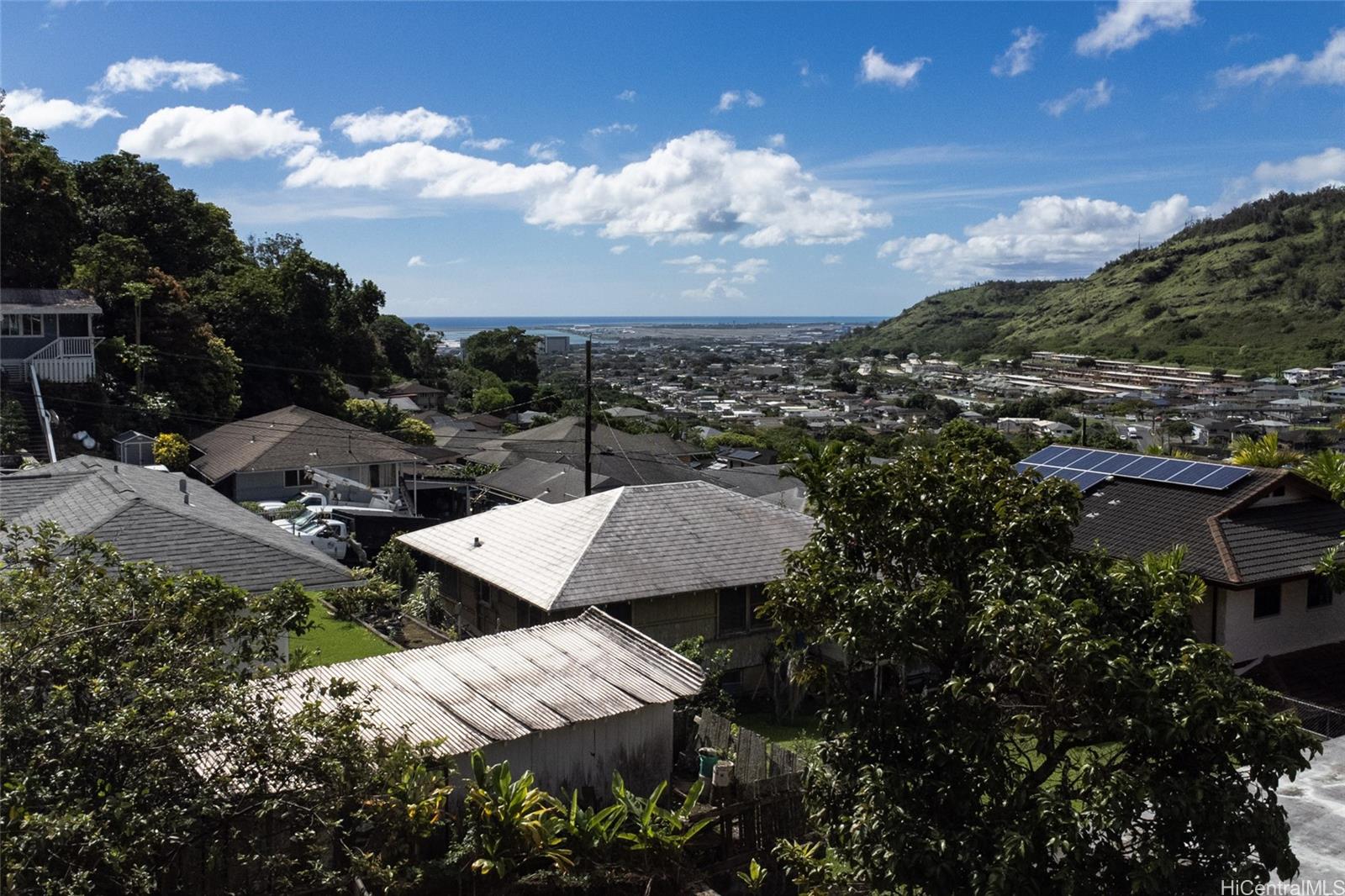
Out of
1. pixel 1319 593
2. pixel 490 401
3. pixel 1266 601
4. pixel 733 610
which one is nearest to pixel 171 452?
pixel 733 610

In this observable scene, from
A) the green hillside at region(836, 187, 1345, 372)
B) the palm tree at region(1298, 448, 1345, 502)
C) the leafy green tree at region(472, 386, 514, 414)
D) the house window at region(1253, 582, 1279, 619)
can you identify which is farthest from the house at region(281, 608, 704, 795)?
the green hillside at region(836, 187, 1345, 372)

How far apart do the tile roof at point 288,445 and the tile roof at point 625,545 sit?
17.1 m

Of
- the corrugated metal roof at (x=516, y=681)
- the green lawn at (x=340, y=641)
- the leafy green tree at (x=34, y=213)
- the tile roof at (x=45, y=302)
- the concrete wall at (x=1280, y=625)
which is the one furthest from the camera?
the leafy green tree at (x=34, y=213)

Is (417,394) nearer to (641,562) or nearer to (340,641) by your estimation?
(340,641)

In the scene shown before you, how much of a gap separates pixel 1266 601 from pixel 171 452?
35.4 metres

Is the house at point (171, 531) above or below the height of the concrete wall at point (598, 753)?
above

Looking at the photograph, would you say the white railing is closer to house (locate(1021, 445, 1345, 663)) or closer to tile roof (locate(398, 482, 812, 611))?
tile roof (locate(398, 482, 812, 611))

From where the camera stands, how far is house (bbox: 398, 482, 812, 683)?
19.2 meters

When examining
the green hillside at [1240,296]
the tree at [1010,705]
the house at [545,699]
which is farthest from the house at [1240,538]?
the green hillside at [1240,296]

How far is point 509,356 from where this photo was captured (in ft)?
332

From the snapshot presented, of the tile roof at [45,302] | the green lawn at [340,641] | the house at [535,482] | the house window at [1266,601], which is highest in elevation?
the tile roof at [45,302]

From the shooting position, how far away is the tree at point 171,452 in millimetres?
37719

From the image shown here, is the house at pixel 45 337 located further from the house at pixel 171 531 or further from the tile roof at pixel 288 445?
the house at pixel 171 531

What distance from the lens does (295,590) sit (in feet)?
38.8
